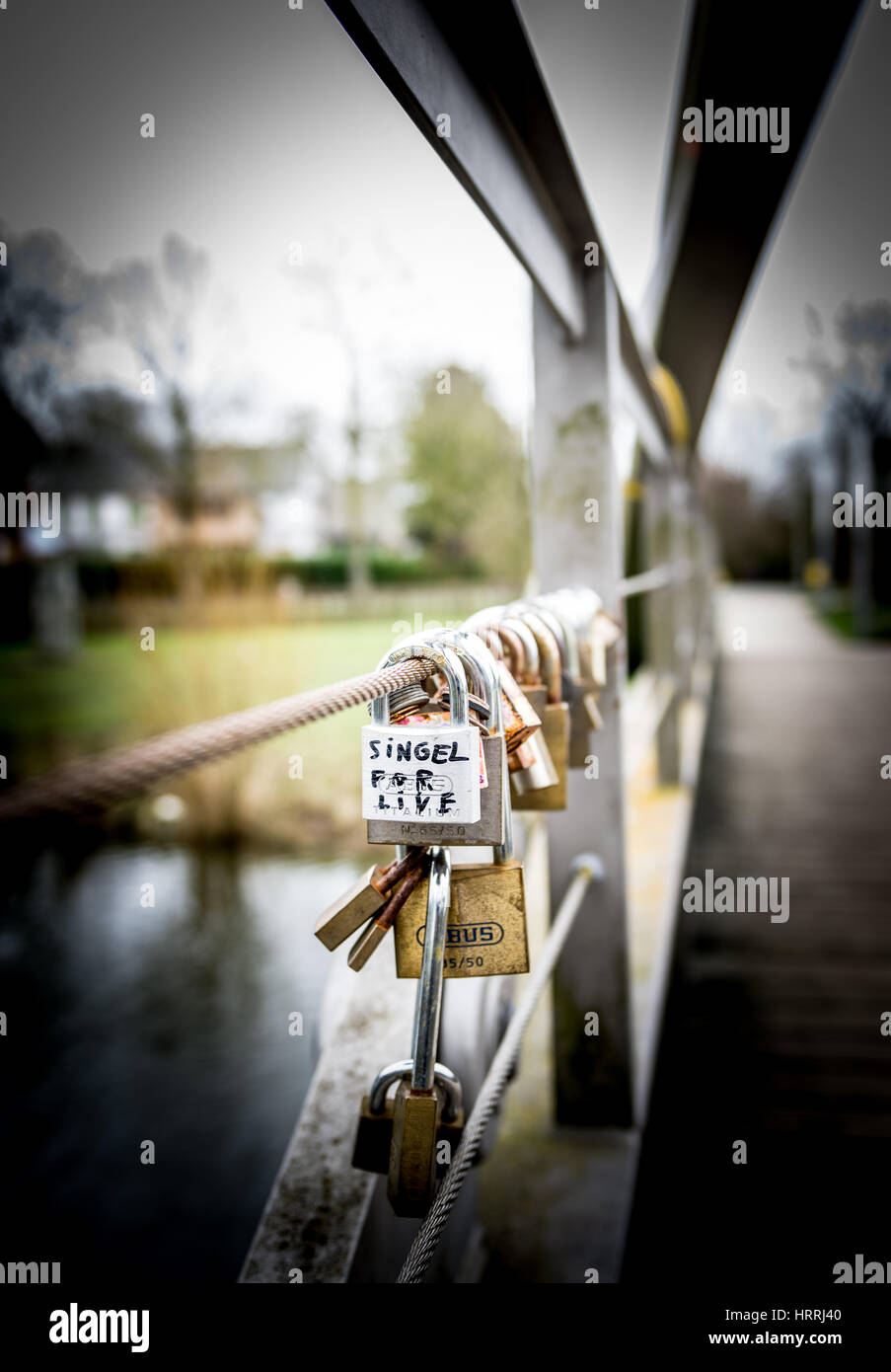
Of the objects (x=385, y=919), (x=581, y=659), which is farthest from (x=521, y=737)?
(x=581, y=659)

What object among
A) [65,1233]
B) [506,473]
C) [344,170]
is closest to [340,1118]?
[65,1233]

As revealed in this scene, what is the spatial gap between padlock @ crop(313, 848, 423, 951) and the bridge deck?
159 centimetres

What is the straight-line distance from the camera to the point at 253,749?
10992mm

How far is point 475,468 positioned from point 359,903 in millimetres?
20427

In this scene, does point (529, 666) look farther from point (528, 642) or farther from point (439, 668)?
point (439, 668)

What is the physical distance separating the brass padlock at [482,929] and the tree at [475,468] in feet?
56.0

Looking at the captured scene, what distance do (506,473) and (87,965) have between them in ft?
44.1

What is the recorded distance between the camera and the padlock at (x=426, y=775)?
84 centimetres

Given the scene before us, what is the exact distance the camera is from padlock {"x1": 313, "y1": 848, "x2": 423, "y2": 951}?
0.91 meters

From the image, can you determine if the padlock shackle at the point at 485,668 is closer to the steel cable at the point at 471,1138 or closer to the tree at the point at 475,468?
the steel cable at the point at 471,1138

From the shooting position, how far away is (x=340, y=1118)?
4.90ft

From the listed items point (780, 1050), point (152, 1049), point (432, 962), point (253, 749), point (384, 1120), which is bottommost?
point (152, 1049)

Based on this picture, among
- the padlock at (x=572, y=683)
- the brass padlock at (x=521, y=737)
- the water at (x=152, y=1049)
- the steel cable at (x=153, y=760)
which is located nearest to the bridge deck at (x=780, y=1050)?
the padlock at (x=572, y=683)

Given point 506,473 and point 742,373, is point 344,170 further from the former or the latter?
point 506,473
